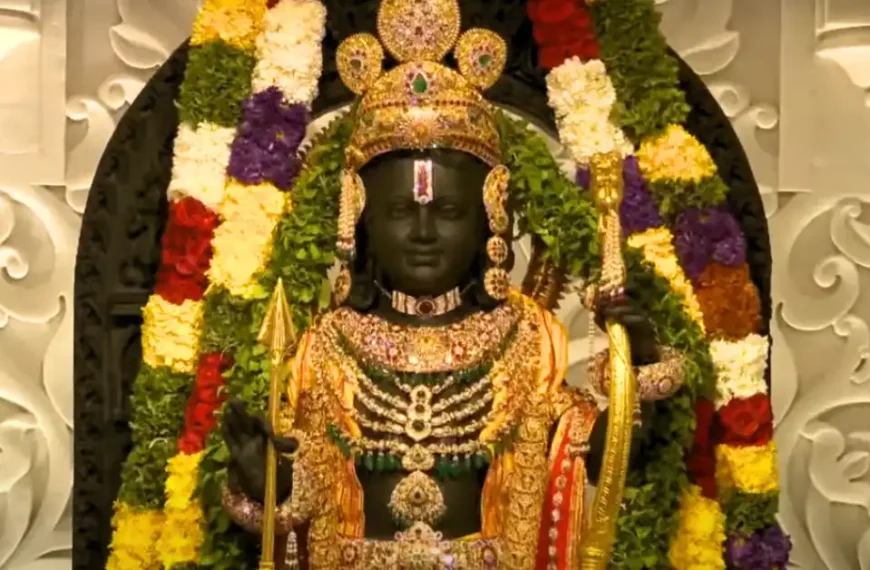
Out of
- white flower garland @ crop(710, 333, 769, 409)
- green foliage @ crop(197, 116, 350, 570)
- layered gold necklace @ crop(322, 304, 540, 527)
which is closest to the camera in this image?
layered gold necklace @ crop(322, 304, 540, 527)

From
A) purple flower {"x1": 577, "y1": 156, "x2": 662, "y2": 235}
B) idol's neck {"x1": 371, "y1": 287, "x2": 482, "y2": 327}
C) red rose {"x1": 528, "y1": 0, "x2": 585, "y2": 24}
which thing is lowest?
idol's neck {"x1": 371, "y1": 287, "x2": 482, "y2": 327}

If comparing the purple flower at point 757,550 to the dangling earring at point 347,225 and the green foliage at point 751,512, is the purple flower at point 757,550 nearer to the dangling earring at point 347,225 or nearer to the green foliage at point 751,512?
the green foliage at point 751,512

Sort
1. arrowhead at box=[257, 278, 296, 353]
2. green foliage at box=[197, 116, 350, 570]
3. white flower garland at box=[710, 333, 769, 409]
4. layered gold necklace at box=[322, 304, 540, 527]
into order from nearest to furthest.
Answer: arrowhead at box=[257, 278, 296, 353] < layered gold necklace at box=[322, 304, 540, 527] < green foliage at box=[197, 116, 350, 570] < white flower garland at box=[710, 333, 769, 409]

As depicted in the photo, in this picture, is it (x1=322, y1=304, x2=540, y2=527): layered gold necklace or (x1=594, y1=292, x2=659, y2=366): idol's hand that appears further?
(x1=322, y1=304, x2=540, y2=527): layered gold necklace

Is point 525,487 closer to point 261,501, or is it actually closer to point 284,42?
point 261,501

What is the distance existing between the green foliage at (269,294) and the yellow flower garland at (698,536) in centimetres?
79

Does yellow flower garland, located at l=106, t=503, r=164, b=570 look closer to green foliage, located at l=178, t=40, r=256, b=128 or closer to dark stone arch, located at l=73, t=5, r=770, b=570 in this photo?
dark stone arch, located at l=73, t=5, r=770, b=570

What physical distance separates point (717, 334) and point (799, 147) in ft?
2.12

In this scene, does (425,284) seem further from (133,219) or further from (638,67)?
(133,219)

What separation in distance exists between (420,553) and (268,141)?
841 millimetres

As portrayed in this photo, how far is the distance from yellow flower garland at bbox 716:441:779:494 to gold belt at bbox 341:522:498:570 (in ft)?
1.68

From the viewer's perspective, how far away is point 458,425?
2.03 metres

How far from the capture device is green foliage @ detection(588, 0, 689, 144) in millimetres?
2270

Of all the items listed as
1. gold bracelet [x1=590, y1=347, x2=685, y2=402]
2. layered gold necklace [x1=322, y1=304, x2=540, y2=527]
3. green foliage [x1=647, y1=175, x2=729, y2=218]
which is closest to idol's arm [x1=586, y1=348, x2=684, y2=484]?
gold bracelet [x1=590, y1=347, x2=685, y2=402]
